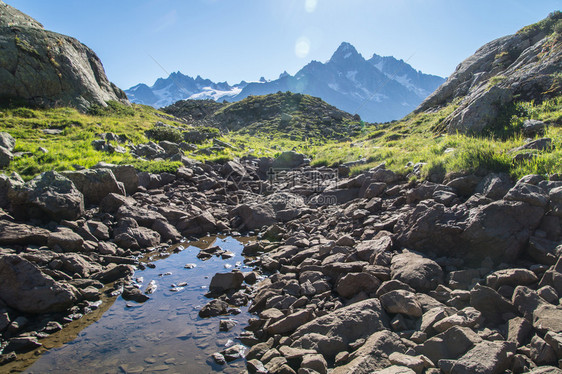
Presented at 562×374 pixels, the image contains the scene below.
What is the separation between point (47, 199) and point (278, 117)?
7715cm

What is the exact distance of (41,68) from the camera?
3078cm

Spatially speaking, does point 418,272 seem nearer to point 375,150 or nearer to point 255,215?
point 255,215

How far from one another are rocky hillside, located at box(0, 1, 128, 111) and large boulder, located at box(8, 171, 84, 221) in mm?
24111

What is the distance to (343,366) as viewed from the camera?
4625 mm

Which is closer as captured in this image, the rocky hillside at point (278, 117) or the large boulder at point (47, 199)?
the large boulder at point (47, 199)

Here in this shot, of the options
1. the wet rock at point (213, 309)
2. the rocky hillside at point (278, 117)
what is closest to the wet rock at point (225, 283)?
the wet rock at point (213, 309)

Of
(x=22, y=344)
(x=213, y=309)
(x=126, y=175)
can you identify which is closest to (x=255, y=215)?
(x=126, y=175)

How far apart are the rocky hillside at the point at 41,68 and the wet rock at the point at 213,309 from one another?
31.7 m

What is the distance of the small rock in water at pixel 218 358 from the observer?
17.5 feet

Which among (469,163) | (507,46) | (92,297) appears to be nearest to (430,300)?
(469,163)

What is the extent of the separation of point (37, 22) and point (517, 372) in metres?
54.4

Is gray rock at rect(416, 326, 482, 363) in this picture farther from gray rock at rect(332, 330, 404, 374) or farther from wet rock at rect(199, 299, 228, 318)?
wet rock at rect(199, 299, 228, 318)

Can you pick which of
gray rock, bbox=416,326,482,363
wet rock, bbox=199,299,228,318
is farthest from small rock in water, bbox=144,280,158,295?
gray rock, bbox=416,326,482,363

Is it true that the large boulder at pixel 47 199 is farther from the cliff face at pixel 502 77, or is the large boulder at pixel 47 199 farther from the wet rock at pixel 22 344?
the cliff face at pixel 502 77
